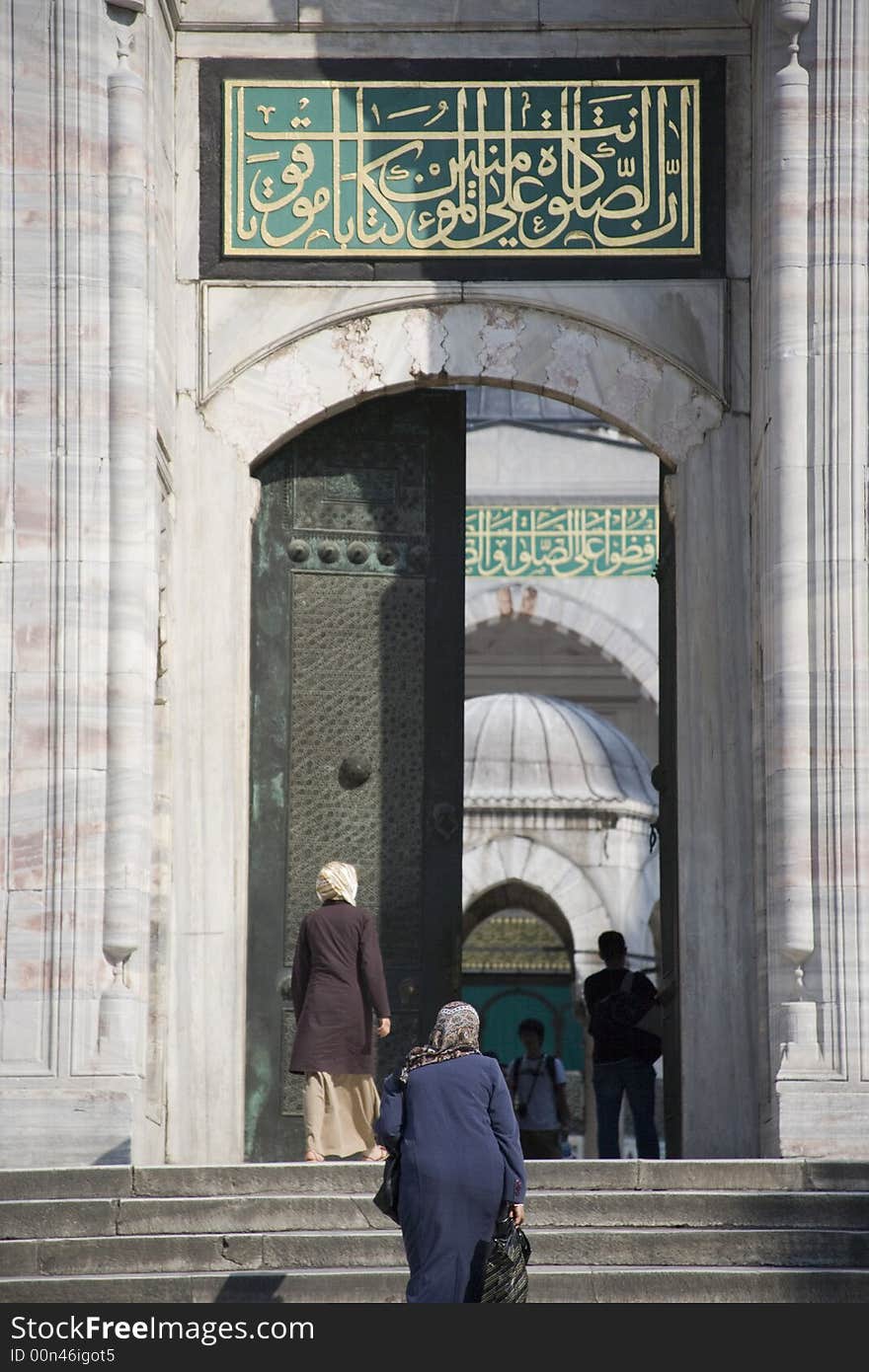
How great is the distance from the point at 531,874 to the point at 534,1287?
1221cm

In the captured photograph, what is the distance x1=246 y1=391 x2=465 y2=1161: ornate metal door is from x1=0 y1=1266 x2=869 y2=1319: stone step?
256 cm

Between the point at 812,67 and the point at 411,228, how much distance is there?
1641mm

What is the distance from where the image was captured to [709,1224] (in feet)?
22.8

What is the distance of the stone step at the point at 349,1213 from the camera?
6.86 m

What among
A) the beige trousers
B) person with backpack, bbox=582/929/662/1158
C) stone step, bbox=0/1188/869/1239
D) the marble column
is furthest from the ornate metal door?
stone step, bbox=0/1188/869/1239

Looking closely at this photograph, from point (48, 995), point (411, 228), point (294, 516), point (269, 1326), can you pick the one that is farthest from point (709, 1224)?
point (411, 228)

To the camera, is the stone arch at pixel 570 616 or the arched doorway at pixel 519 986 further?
the stone arch at pixel 570 616

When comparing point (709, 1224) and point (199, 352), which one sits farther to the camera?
point (199, 352)

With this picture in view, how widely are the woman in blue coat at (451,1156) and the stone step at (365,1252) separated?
3.19 feet

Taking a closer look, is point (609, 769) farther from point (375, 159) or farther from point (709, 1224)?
point (709, 1224)

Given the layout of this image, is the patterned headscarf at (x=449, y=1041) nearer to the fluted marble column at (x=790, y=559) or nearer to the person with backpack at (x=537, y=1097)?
the fluted marble column at (x=790, y=559)

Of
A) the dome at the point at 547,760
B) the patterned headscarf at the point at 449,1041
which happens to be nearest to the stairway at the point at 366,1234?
the patterned headscarf at the point at 449,1041

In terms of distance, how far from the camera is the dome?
18859 millimetres

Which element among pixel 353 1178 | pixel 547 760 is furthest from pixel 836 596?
pixel 547 760
